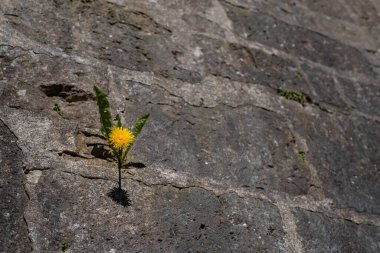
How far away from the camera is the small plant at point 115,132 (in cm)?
143

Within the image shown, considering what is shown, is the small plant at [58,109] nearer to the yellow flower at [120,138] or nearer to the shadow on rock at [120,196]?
the yellow flower at [120,138]

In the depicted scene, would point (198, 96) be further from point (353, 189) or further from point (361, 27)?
point (361, 27)

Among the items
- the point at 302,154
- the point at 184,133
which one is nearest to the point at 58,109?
the point at 184,133

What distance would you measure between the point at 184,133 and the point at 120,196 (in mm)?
385

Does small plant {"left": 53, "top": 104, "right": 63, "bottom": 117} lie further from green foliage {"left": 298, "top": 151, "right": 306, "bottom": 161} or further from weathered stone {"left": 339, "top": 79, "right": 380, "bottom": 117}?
weathered stone {"left": 339, "top": 79, "right": 380, "bottom": 117}

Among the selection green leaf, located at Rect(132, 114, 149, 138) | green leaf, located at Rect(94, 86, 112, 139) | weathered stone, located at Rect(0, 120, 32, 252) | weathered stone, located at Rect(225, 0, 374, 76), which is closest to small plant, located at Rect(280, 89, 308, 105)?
weathered stone, located at Rect(225, 0, 374, 76)

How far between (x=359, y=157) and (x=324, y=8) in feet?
3.34

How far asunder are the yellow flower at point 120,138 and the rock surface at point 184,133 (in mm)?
94

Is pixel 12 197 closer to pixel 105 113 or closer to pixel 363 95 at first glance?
pixel 105 113

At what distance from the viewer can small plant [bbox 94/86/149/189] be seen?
143 centimetres

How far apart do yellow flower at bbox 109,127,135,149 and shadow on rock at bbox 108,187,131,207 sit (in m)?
0.13

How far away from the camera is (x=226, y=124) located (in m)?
1.84

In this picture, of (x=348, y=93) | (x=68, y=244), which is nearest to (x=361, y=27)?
(x=348, y=93)

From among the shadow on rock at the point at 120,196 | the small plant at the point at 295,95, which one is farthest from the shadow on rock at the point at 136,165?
the small plant at the point at 295,95
